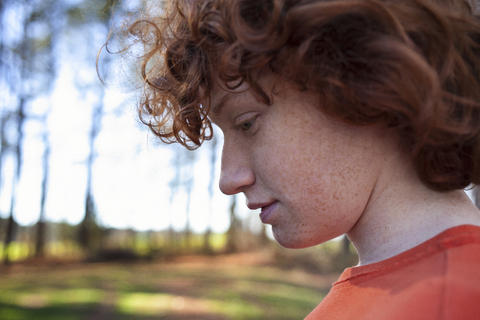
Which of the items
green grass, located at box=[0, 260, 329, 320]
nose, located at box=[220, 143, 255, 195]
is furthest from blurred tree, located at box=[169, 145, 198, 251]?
nose, located at box=[220, 143, 255, 195]

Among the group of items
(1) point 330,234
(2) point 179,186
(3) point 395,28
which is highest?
(3) point 395,28

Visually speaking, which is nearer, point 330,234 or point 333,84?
point 333,84

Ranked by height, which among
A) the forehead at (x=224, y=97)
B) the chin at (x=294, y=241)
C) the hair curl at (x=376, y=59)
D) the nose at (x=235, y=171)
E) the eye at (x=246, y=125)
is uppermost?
the hair curl at (x=376, y=59)

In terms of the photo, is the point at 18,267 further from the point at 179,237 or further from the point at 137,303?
the point at 179,237

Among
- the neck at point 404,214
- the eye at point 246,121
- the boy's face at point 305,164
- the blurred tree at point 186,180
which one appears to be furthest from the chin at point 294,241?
the blurred tree at point 186,180

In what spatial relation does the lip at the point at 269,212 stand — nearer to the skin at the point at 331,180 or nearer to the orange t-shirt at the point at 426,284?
the skin at the point at 331,180

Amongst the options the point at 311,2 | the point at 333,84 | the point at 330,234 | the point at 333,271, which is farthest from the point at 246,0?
the point at 333,271

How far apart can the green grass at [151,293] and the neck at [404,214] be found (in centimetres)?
906

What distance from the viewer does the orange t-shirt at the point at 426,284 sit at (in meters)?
0.83

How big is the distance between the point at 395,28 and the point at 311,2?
225 millimetres

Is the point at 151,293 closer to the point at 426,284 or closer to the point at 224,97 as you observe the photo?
the point at 224,97

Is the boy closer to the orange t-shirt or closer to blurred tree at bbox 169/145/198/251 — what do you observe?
the orange t-shirt

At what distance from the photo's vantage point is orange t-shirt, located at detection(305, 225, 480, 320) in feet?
2.74

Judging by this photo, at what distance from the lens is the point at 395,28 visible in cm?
95
